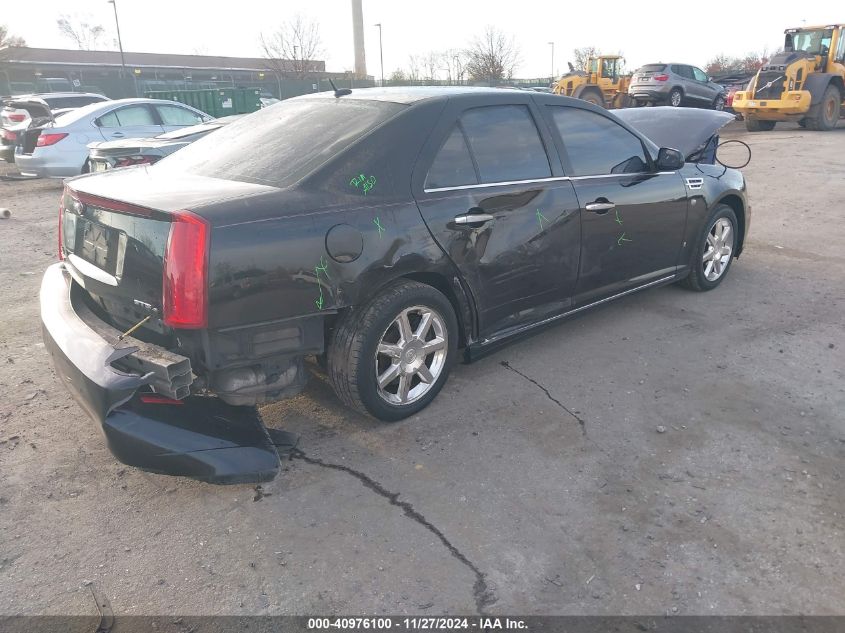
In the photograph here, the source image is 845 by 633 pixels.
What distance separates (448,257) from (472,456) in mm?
1048

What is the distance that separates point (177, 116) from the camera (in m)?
11.8

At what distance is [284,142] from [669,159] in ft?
9.09

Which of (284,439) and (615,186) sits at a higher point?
(615,186)

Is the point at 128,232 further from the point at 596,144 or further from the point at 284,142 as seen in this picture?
the point at 596,144

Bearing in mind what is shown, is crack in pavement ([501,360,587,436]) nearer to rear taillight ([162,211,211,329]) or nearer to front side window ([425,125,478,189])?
front side window ([425,125,478,189])

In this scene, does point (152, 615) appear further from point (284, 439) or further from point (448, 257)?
point (448, 257)

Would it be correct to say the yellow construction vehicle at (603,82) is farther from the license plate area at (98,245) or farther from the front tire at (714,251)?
the license plate area at (98,245)

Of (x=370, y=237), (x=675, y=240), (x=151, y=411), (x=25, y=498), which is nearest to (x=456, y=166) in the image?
(x=370, y=237)

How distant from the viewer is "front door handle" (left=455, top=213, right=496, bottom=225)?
3527 mm

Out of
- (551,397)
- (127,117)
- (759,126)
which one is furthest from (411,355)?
(759,126)

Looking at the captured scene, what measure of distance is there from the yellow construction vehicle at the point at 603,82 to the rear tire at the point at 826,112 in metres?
9.19

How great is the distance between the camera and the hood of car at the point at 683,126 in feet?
20.0

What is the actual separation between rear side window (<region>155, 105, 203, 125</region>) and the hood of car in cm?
834

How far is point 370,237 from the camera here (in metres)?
3.15
